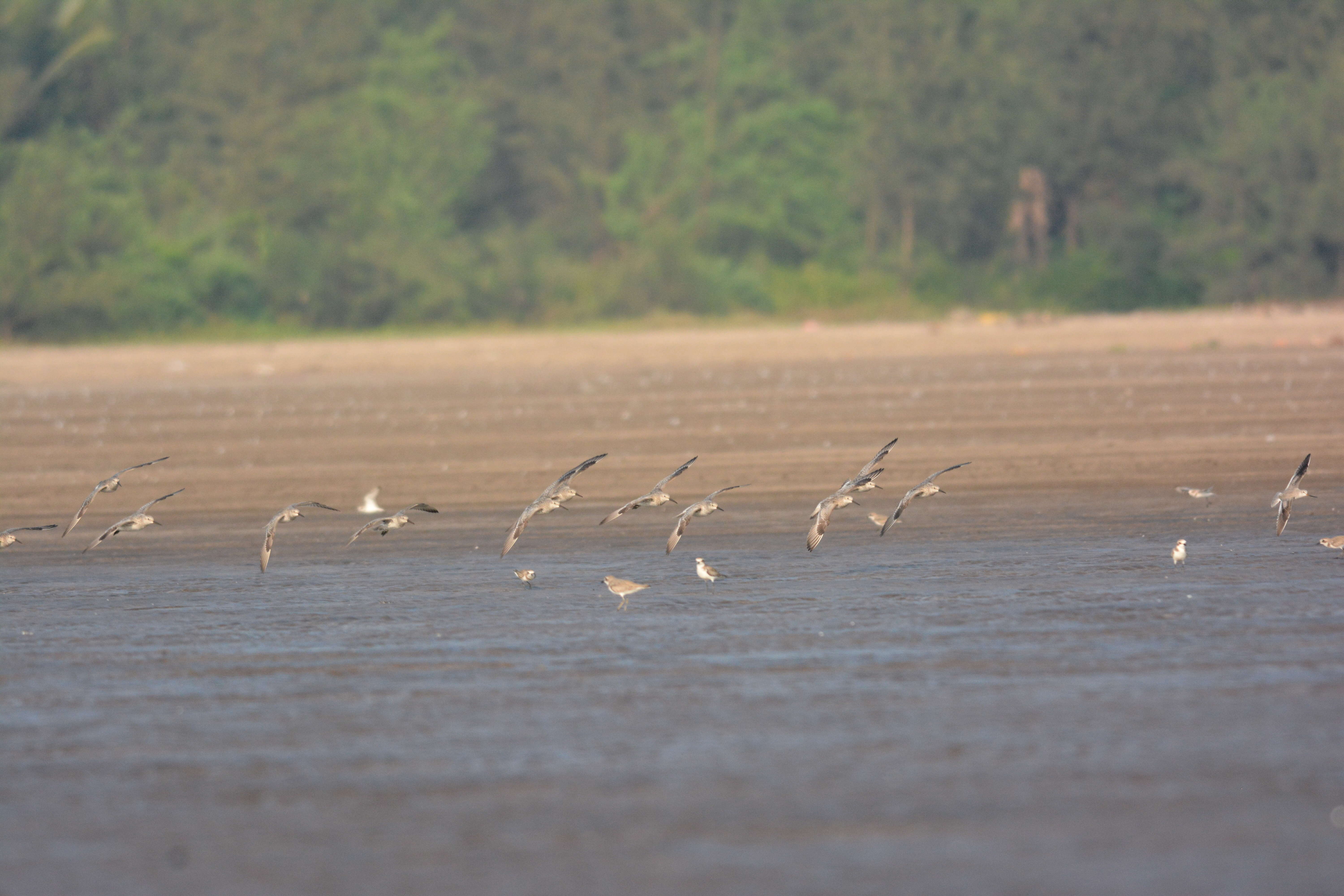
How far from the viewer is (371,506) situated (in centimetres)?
1645

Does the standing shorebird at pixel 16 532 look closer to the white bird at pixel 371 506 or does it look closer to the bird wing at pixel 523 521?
the white bird at pixel 371 506

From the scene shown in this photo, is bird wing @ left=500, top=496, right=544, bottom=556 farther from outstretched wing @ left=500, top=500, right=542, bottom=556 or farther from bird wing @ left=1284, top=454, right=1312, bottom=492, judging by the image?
bird wing @ left=1284, top=454, right=1312, bottom=492

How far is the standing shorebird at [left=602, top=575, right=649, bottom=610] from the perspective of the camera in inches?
455

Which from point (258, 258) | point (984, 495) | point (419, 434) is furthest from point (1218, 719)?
point (258, 258)

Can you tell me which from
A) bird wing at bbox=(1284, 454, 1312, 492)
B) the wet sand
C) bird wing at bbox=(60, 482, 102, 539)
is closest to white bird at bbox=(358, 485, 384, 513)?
the wet sand

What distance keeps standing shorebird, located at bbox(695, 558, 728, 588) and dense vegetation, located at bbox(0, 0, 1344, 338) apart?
3609cm

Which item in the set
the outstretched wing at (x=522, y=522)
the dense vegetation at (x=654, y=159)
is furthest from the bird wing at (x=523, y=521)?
the dense vegetation at (x=654, y=159)

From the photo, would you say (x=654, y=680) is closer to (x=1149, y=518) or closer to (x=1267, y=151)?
(x=1149, y=518)

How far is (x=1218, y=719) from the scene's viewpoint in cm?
813

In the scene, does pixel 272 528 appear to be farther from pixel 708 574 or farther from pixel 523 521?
pixel 708 574

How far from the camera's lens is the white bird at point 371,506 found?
53.8ft

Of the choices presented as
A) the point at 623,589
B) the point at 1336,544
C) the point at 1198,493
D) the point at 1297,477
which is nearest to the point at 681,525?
the point at 623,589

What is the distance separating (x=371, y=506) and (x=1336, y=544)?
340 inches

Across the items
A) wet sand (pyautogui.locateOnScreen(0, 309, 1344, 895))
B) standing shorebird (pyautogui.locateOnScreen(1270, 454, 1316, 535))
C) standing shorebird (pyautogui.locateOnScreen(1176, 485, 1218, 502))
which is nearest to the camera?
wet sand (pyautogui.locateOnScreen(0, 309, 1344, 895))
